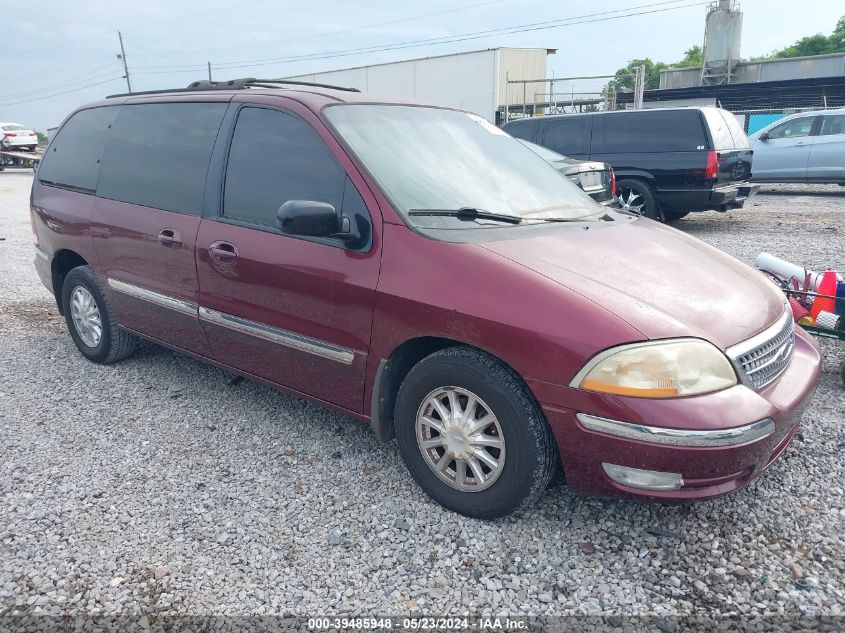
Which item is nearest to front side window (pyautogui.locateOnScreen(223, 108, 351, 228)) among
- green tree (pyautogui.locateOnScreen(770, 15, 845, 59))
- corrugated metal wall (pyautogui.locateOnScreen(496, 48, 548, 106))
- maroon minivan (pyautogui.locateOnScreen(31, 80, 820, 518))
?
maroon minivan (pyautogui.locateOnScreen(31, 80, 820, 518))

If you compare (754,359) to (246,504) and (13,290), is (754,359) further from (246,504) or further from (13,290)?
(13,290)

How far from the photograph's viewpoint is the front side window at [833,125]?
1330 centimetres

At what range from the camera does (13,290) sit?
7145mm

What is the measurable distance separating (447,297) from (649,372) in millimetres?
821

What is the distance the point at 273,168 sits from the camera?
3355 mm

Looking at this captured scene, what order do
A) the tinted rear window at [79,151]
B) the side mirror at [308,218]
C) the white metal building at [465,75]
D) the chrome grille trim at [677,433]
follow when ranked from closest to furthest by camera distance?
the chrome grille trim at [677,433], the side mirror at [308,218], the tinted rear window at [79,151], the white metal building at [465,75]

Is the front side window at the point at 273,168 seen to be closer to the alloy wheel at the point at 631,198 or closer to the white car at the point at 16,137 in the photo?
the alloy wheel at the point at 631,198

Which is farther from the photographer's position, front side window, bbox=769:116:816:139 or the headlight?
front side window, bbox=769:116:816:139

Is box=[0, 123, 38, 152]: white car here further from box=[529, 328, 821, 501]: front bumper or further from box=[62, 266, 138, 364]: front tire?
box=[529, 328, 821, 501]: front bumper

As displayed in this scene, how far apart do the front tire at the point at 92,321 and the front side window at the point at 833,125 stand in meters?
14.0

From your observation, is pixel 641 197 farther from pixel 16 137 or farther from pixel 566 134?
pixel 16 137

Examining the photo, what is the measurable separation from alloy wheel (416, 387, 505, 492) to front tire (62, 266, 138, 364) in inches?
104

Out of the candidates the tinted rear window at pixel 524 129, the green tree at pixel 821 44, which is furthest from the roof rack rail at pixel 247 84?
the green tree at pixel 821 44

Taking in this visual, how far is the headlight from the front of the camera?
234 centimetres
